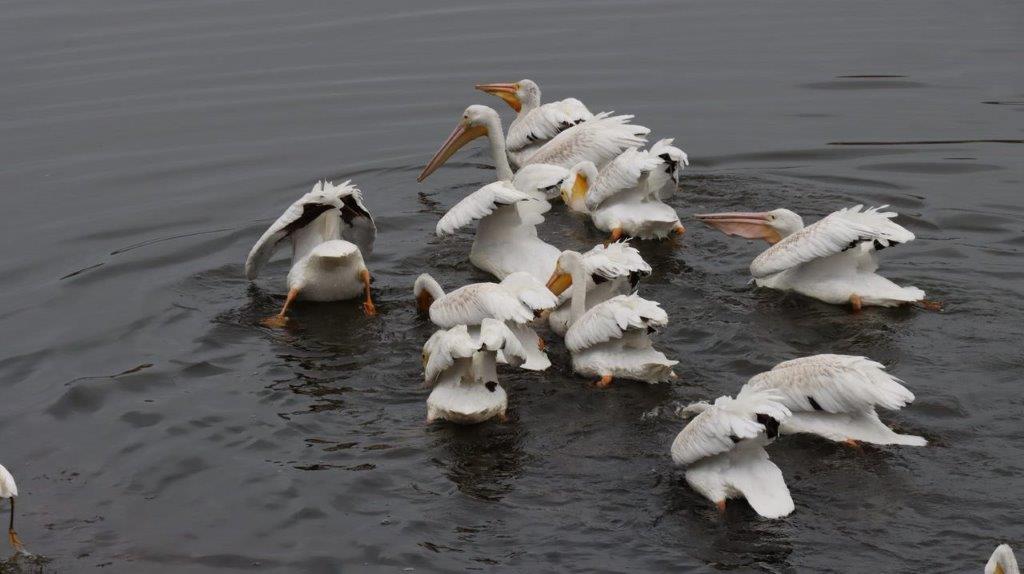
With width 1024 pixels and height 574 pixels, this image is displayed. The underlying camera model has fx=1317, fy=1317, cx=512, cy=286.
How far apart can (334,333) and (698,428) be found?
123 inches

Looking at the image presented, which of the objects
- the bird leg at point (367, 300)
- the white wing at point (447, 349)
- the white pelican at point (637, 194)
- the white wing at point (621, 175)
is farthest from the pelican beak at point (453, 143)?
the white wing at point (447, 349)

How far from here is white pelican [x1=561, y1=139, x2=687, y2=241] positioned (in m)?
9.05

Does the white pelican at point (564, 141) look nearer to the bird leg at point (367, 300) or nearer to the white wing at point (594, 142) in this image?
the white wing at point (594, 142)

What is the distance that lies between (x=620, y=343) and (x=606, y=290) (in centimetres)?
88

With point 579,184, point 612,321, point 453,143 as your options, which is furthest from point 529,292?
point 453,143

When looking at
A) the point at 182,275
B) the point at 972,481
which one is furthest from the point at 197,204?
the point at 972,481

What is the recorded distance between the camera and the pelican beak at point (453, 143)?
11031 mm

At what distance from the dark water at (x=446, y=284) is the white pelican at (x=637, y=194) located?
349mm

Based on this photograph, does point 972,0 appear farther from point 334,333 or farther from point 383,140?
point 334,333

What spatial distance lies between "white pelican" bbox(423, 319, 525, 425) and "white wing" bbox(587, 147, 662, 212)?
8.31 feet

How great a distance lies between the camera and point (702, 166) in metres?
11.1

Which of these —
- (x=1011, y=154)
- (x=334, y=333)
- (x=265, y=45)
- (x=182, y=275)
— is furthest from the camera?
(x=265, y=45)

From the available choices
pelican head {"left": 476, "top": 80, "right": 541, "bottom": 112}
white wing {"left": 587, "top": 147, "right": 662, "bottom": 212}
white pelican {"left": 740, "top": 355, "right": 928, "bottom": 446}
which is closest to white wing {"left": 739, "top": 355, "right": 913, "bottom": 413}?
white pelican {"left": 740, "top": 355, "right": 928, "bottom": 446}

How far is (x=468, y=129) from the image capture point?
11.1 meters
